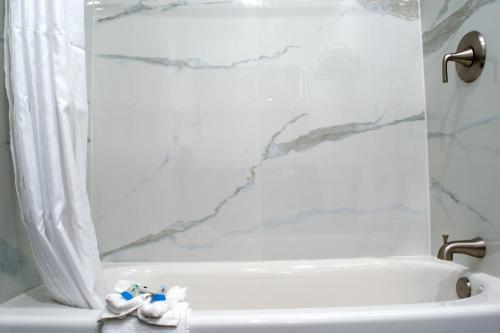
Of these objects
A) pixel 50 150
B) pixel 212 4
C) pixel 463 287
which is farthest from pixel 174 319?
pixel 212 4

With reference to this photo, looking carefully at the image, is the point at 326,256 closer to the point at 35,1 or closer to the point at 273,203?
the point at 273,203

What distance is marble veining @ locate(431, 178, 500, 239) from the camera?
125 centimetres

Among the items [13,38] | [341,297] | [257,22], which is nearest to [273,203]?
[341,297]

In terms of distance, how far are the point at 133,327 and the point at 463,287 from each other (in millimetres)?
1055

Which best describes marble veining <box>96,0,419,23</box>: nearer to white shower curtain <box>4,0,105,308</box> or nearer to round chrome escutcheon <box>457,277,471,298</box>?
white shower curtain <box>4,0,105,308</box>

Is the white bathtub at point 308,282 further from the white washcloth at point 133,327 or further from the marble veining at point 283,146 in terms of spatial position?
the white washcloth at point 133,327

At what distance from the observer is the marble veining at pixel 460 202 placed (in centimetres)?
125

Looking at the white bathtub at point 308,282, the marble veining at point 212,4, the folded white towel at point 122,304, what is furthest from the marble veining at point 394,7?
the folded white towel at point 122,304

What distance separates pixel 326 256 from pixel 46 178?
1.15 m

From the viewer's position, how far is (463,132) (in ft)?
4.70

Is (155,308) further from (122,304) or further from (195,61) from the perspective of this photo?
(195,61)

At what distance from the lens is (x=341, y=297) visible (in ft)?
5.04

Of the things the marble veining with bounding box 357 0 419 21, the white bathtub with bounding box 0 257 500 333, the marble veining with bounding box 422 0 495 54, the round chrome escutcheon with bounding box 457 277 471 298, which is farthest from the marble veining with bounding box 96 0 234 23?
the round chrome escutcheon with bounding box 457 277 471 298

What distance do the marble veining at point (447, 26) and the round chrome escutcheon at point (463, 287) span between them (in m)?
0.93
